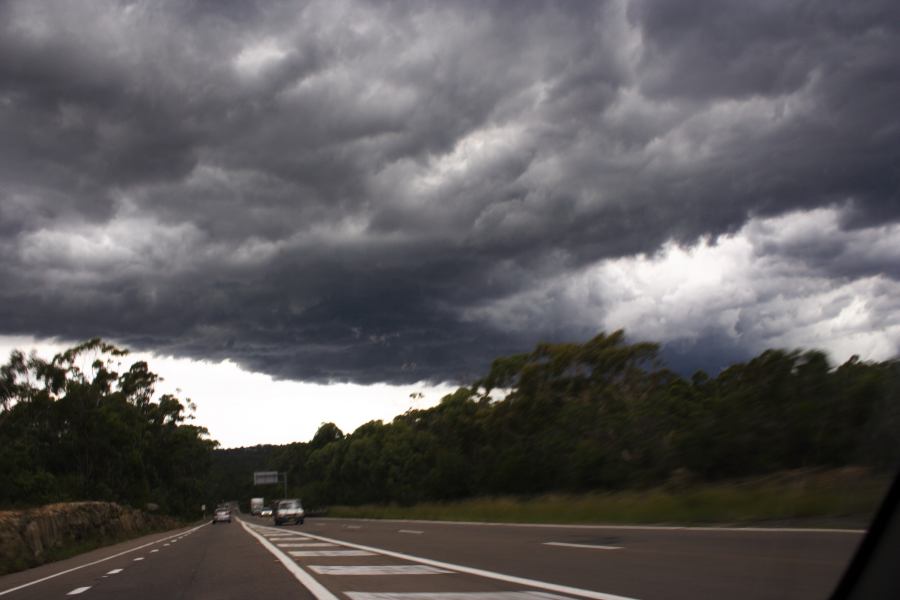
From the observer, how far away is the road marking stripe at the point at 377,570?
12706 millimetres

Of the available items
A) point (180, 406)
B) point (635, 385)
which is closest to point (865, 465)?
point (635, 385)

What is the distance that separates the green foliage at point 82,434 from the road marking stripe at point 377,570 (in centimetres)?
5113

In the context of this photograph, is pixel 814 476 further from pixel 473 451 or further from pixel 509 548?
pixel 473 451

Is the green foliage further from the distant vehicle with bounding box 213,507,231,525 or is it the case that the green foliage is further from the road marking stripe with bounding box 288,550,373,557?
the road marking stripe with bounding box 288,550,373,557

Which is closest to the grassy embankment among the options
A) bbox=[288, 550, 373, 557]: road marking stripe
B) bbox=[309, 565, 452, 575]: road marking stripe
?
bbox=[309, 565, 452, 575]: road marking stripe

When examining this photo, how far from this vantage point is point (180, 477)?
4459 inches

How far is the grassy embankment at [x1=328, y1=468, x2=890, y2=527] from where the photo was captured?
136 inches

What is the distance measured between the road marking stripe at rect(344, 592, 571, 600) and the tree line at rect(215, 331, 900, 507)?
113 inches

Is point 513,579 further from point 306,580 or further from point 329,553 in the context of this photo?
point 329,553

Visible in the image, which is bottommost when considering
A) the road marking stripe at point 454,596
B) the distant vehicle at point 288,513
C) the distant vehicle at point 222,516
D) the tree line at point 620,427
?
the distant vehicle at point 222,516

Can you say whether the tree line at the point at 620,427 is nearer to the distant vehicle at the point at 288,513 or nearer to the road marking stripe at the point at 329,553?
the road marking stripe at the point at 329,553

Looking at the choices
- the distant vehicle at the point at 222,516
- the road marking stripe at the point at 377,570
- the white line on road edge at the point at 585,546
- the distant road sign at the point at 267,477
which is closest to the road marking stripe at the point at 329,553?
the road marking stripe at the point at 377,570

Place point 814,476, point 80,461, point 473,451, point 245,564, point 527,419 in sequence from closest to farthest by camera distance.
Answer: point 814,476 < point 245,564 < point 527,419 < point 473,451 < point 80,461

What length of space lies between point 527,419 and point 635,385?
1146 cm
